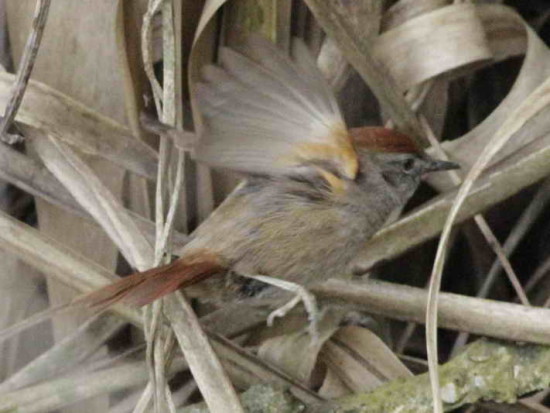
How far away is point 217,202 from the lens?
223cm

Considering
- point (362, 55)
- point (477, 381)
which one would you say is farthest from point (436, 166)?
point (477, 381)

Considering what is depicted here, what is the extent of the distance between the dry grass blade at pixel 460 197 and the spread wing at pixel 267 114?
0.91 ft

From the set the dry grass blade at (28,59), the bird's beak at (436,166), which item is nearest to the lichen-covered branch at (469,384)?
the bird's beak at (436,166)

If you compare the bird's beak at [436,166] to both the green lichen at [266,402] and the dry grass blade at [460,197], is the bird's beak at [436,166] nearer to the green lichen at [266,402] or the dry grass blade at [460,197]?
the dry grass blade at [460,197]

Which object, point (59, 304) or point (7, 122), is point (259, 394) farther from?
point (7, 122)

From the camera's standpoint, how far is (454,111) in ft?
8.00

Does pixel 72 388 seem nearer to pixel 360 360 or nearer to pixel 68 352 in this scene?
pixel 68 352

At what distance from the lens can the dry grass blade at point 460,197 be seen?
5.50ft

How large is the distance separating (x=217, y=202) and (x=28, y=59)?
1.70 feet

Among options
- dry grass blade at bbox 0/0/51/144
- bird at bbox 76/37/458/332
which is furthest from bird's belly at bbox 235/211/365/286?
dry grass blade at bbox 0/0/51/144

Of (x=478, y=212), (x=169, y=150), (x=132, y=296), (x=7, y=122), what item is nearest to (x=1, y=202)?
(x=7, y=122)

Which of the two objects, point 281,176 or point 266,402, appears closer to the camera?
point 266,402

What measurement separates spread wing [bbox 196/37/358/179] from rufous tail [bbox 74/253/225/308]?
215mm

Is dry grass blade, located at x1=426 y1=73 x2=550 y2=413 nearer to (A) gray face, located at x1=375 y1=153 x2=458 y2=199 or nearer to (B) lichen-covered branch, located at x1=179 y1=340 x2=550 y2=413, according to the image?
(B) lichen-covered branch, located at x1=179 y1=340 x2=550 y2=413
